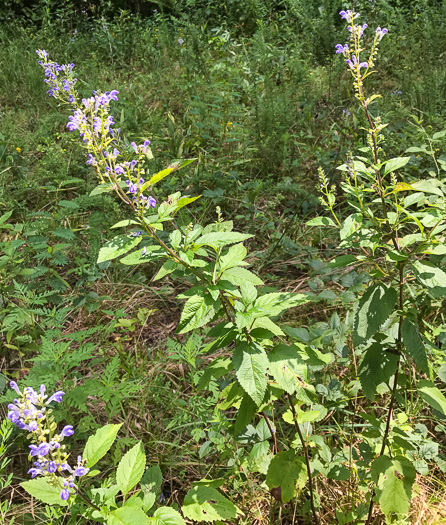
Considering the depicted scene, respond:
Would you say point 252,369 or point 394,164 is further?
point 394,164

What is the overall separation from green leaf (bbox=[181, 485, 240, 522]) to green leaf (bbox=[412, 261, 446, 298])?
0.92 m

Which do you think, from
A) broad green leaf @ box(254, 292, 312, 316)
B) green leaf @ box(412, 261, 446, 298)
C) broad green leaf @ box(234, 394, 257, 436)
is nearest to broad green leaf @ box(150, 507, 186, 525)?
broad green leaf @ box(234, 394, 257, 436)

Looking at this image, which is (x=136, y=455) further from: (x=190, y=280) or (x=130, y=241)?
(x=190, y=280)

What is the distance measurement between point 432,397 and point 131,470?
0.98 meters

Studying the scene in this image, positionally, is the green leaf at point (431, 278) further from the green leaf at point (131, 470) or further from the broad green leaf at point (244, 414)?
the green leaf at point (131, 470)

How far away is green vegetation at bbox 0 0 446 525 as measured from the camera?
1.34m

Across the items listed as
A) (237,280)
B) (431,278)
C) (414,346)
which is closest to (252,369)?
(237,280)

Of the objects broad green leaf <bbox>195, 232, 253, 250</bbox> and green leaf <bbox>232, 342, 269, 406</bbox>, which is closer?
green leaf <bbox>232, 342, 269, 406</bbox>

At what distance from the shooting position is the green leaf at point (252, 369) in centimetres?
114

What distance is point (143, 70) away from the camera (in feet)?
17.9

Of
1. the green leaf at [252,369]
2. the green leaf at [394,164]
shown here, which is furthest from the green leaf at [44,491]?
the green leaf at [394,164]

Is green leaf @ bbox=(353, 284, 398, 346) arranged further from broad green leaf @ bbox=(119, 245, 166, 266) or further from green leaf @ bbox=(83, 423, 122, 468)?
green leaf @ bbox=(83, 423, 122, 468)

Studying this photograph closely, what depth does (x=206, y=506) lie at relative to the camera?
52.9 inches

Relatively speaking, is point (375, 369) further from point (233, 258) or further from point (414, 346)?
point (233, 258)
